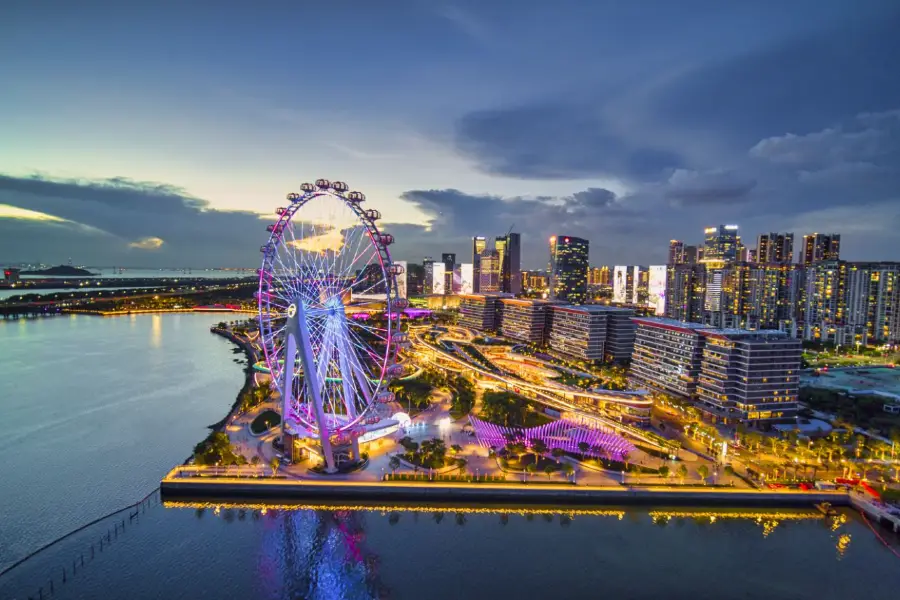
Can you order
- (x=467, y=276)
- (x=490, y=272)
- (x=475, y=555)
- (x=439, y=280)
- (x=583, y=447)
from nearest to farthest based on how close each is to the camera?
1. (x=475, y=555)
2. (x=583, y=447)
3. (x=490, y=272)
4. (x=467, y=276)
5. (x=439, y=280)

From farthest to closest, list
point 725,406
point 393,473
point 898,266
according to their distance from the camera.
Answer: point 898,266, point 725,406, point 393,473

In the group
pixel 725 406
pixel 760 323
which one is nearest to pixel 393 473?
pixel 725 406

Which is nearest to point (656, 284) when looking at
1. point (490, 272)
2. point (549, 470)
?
point (490, 272)

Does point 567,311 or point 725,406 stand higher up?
point 567,311

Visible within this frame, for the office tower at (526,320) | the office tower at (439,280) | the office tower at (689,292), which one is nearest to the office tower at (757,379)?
the office tower at (526,320)

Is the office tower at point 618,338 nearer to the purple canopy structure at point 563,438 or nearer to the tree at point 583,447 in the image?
the purple canopy structure at point 563,438

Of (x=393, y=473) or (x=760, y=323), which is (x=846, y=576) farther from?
(x=760, y=323)

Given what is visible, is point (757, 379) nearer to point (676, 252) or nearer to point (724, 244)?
point (724, 244)
